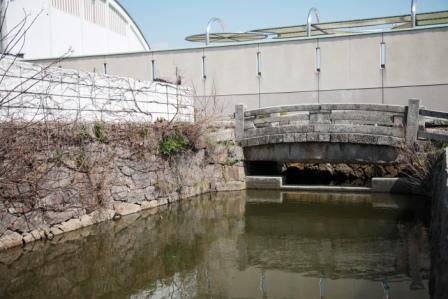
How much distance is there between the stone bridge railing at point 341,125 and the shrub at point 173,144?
97.7 inches

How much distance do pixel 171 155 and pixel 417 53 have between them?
9200 millimetres

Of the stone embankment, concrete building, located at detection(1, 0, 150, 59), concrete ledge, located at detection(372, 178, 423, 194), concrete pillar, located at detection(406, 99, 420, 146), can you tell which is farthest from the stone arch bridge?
concrete building, located at detection(1, 0, 150, 59)

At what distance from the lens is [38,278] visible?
21.5 ft

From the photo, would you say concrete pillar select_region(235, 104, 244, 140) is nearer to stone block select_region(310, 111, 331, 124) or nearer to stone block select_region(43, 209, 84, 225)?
stone block select_region(310, 111, 331, 124)

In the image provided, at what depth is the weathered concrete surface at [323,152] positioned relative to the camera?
1320 cm

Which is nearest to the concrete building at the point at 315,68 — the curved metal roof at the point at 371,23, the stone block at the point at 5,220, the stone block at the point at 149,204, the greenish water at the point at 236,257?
the curved metal roof at the point at 371,23

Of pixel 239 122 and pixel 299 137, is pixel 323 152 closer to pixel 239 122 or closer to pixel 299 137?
pixel 299 137

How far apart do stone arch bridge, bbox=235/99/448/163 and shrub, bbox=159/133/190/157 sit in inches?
97.8

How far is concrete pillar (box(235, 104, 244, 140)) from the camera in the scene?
14587 mm

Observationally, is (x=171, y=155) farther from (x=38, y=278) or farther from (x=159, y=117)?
(x=38, y=278)

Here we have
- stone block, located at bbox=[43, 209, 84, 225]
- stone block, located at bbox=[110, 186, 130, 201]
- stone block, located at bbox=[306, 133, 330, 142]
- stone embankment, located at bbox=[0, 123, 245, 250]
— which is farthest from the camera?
stone block, located at bbox=[306, 133, 330, 142]

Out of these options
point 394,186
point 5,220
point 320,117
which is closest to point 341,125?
point 320,117

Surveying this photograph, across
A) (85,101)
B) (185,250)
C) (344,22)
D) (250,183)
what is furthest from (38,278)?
(344,22)

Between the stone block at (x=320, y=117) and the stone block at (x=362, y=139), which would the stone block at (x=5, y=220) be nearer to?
the stone block at (x=320, y=117)
